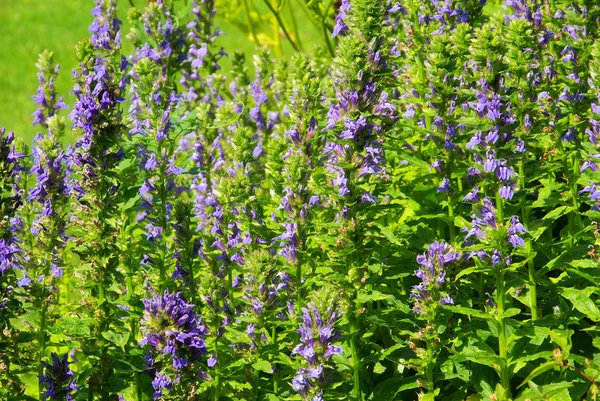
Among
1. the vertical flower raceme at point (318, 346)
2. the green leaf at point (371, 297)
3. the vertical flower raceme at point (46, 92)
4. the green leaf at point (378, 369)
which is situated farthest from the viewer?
the vertical flower raceme at point (46, 92)

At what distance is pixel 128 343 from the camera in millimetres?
4617

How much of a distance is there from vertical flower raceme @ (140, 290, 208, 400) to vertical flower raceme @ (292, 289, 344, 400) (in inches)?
18.5

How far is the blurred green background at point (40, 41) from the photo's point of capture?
503 inches

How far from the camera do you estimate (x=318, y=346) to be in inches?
151

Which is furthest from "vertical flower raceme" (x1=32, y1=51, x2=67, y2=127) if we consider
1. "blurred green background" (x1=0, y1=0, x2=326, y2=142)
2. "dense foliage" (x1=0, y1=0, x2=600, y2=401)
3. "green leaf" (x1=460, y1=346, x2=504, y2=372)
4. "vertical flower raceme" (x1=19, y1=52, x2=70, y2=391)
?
"blurred green background" (x1=0, y1=0, x2=326, y2=142)

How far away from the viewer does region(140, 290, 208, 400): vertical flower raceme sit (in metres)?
3.91

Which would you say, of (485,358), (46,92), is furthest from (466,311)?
(46,92)

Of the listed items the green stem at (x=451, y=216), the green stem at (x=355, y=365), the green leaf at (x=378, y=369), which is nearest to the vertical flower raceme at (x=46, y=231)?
the green stem at (x=355, y=365)

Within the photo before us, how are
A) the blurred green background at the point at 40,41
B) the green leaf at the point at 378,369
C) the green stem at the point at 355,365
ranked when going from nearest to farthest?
1. the green stem at the point at 355,365
2. the green leaf at the point at 378,369
3. the blurred green background at the point at 40,41

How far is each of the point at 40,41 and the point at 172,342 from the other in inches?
497

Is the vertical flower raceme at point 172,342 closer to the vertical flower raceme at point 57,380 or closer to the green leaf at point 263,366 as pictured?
the green leaf at point 263,366

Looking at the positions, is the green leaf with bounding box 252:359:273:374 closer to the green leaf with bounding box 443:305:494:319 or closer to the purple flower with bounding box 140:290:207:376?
the purple flower with bounding box 140:290:207:376

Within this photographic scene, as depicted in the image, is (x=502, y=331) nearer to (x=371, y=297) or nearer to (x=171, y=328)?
(x=371, y=297)

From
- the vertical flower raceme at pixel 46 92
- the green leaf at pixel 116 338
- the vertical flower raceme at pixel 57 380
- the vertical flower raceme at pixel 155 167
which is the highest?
the vertical flower raceme at pixel 46 92
